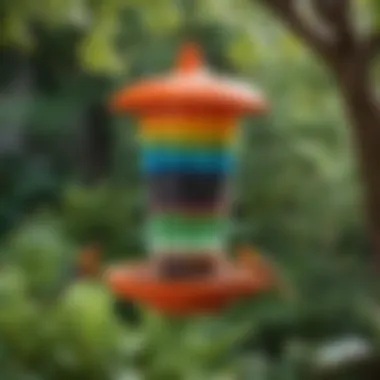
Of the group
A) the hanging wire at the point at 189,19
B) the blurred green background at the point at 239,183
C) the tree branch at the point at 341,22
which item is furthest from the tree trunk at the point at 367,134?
the hanging wire at the point at 189,19

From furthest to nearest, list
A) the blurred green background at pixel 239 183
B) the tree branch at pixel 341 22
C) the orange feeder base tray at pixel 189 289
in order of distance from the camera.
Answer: the blurred green background at pixel 239 183
the tree branch at pixel 341 22
the orange feeder base tray at pixel 189 289

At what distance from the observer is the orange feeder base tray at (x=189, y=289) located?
99 centimetres

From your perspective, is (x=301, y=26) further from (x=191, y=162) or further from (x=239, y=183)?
(x=239, y=183)

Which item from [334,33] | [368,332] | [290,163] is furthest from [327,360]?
[334,33]

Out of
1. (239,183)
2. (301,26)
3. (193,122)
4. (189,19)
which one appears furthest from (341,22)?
(239,183)

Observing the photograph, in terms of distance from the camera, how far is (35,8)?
4.36 feet

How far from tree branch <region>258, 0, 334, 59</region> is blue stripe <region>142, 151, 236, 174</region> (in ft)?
0.53

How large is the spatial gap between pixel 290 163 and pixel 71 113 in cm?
51

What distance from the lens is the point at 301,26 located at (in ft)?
3.66

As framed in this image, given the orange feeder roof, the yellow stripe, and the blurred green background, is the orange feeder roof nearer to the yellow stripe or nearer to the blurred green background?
the yellow stripe

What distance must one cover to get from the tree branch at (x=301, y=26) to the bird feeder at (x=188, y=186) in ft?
0.31

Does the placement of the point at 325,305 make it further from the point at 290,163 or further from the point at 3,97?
the point at 3,97

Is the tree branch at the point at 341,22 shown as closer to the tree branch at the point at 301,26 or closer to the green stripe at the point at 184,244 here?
the tree branch at the point at 301,26

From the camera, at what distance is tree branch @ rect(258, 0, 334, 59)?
1.11m
